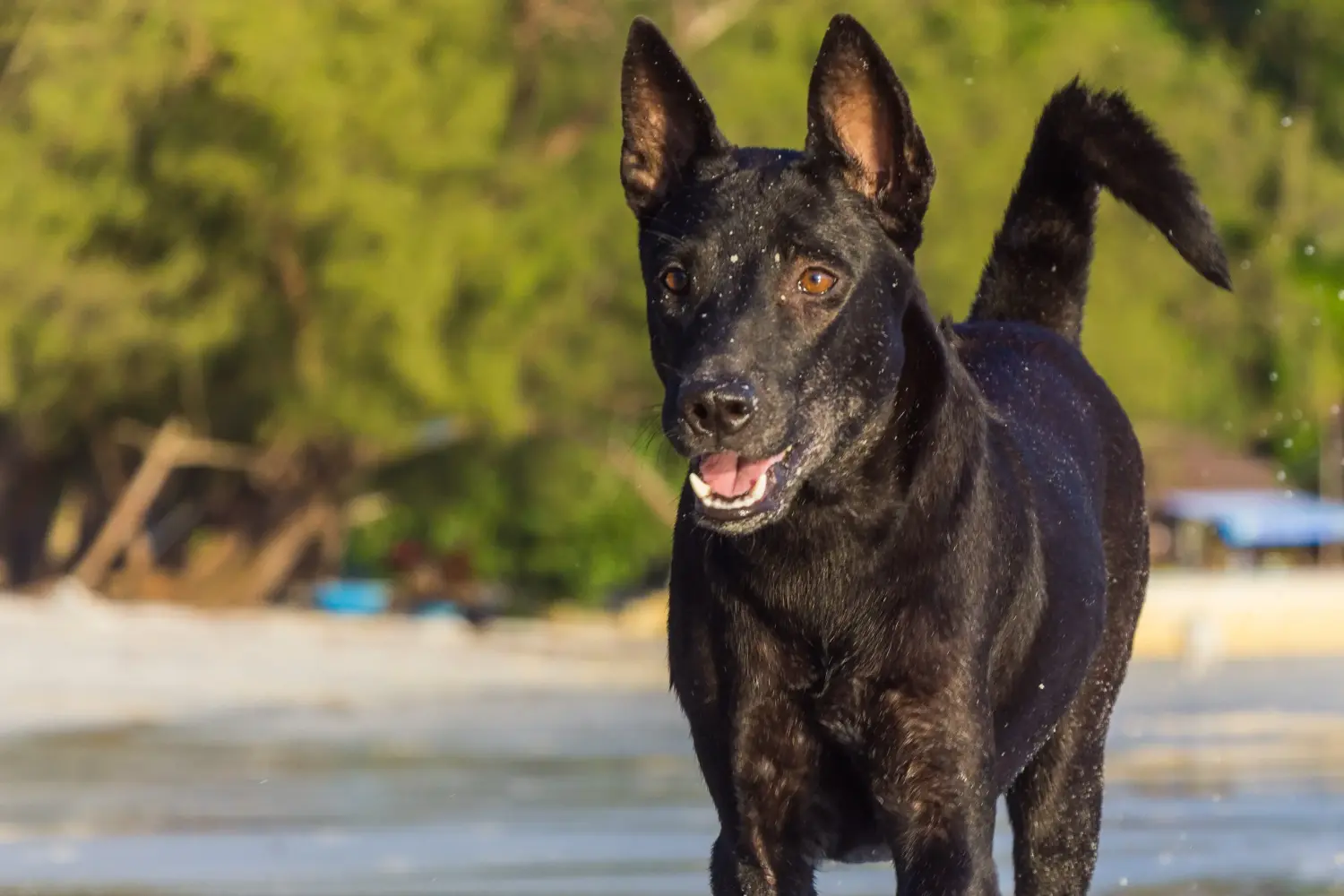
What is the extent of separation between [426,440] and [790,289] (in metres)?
27.7

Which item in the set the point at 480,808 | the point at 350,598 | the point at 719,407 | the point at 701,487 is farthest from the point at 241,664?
the point at 350,598

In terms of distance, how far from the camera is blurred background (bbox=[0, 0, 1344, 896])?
32.4ft

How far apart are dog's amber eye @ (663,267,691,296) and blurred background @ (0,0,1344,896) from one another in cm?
46

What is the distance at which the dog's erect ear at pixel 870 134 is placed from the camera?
5.39 meters

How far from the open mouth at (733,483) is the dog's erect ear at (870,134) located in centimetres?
60

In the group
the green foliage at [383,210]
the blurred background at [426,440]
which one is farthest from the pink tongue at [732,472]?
the green foliage at [383,210]

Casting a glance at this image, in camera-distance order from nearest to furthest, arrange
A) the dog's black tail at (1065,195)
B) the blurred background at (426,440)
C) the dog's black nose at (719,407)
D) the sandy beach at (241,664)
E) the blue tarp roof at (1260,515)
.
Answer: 1. the dog's black nose at (719,407)
2. the dog's black tail at (1065,195)
3. the blurred background at (426,440)
4. the sandy beach at (241,664)
5. the blue tarp roof at (1260,515)

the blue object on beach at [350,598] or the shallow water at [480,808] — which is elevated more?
the shallow water at [480,808]

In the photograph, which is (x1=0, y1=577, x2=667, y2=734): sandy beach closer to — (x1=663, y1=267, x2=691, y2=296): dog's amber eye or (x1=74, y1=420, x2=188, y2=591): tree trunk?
(x1=74, y1=420, x2=188, y2=591): tree trunk

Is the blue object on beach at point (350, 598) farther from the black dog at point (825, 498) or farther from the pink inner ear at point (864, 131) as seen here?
the pink inner ear at point (864, 131)

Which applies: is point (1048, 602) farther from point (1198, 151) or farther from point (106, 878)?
point (1198, 151)

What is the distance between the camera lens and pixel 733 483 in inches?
203

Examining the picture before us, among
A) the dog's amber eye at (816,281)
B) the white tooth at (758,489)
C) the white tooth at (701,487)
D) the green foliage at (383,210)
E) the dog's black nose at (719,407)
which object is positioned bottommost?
the green foliage at (383,210)

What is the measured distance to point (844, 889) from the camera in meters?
8.16
